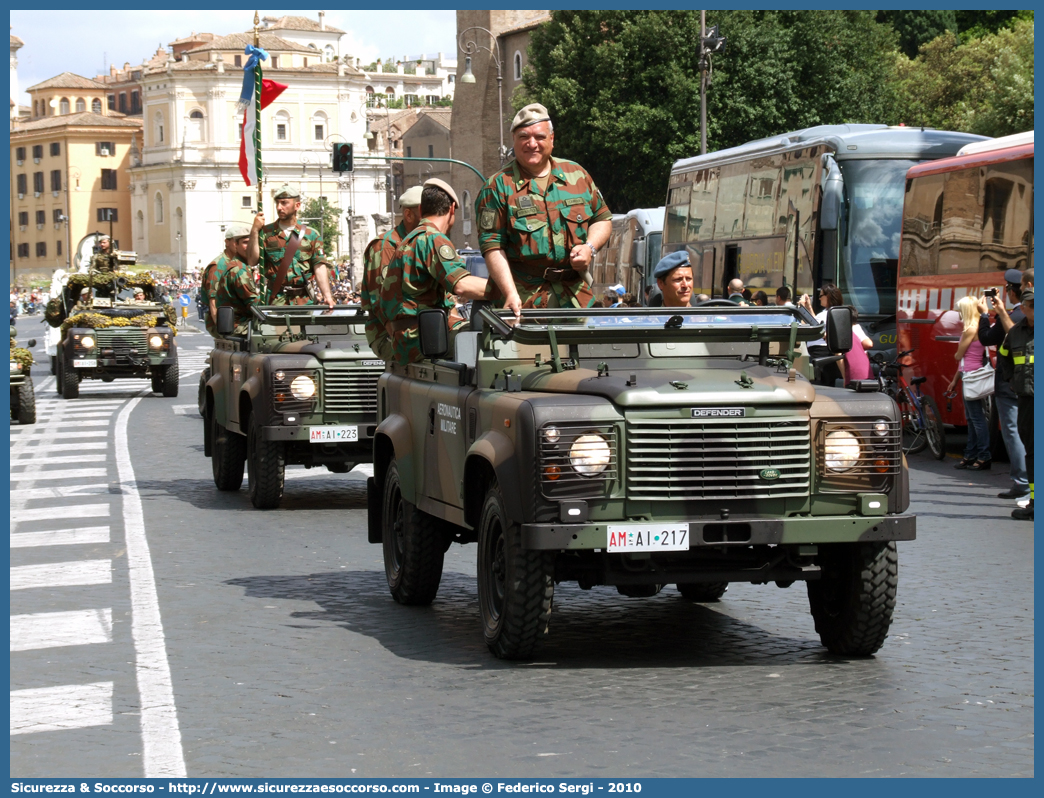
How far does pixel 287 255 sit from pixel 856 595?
34.5 feet

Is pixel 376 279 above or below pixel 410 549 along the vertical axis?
above

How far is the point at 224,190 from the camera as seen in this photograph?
165625 mm

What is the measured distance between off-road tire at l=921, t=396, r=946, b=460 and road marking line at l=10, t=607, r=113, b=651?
11520 mm

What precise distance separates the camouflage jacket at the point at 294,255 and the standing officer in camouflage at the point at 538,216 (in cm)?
781

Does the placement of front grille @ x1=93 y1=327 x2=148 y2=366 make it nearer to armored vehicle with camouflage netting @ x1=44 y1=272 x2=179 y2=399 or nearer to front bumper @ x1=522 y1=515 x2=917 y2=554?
armored vehicle with camouflage netting @ x1=44 y1=272 x2=179 y2=399

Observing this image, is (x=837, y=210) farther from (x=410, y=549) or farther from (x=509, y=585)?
(x=509, y=585)

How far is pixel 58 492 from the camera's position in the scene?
1644 centimetres

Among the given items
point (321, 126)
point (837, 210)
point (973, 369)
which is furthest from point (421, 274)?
point (321, 126)

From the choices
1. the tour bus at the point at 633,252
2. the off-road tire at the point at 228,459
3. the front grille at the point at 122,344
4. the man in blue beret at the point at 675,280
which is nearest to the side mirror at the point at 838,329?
the man in blue beret at the point at 675,280

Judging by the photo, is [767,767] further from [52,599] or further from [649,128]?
[649,128]

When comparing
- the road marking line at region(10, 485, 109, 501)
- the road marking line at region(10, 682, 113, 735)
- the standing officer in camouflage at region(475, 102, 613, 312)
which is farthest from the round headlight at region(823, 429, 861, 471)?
the road marking line at region(10, 485, 109, 501)

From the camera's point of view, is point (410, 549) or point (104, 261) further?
point (104, 261)

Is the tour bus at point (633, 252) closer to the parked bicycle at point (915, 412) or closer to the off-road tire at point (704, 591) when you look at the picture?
the parked bicycle at point (915, 412)
